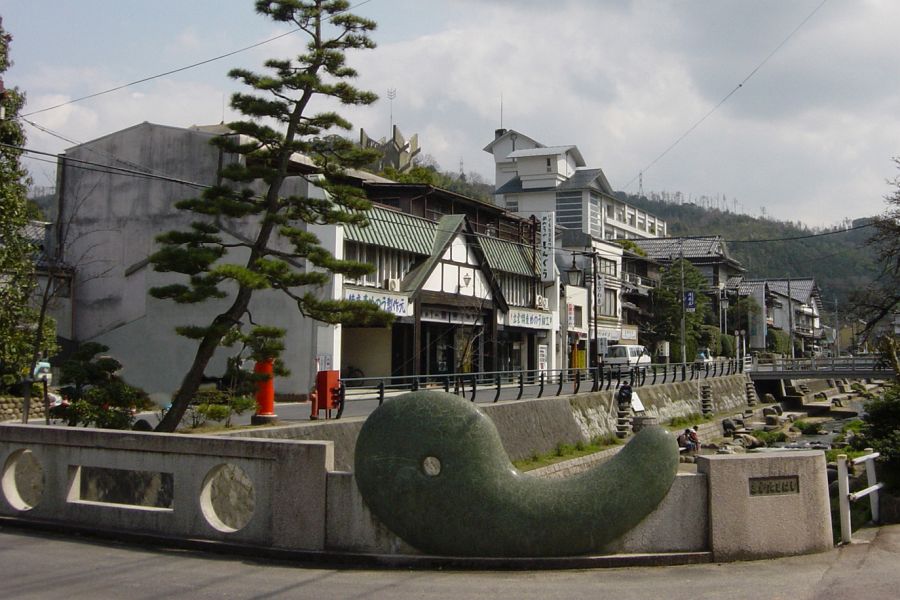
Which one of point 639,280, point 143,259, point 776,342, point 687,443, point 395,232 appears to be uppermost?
point 639,280

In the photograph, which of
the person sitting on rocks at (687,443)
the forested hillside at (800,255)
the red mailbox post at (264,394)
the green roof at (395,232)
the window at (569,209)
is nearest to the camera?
the red mailbox post at (264,394)

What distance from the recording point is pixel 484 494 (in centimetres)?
885

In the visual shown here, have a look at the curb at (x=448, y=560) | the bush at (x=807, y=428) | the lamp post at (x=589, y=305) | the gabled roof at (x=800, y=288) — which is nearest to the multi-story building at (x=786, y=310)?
the gabled roof at (x=800, y=288)

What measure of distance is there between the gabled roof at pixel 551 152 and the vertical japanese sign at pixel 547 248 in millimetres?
33917

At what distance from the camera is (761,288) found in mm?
92875

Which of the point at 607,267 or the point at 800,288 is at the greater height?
the point at 800,288

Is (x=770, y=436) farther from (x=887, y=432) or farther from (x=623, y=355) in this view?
(x=887, y=432)

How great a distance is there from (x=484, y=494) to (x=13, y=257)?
2223 cm

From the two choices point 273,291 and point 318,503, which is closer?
point 318,503

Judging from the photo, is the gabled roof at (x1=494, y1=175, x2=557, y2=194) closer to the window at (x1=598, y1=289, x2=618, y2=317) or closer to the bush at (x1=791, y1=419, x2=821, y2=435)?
the window at (x1=598, y1=289, x2=618, y2=317)

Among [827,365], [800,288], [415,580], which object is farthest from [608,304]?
[800,288]

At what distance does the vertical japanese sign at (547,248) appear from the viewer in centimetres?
4931

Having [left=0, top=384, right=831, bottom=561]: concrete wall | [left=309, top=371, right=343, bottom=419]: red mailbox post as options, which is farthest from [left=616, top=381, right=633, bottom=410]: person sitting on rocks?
[left=0, top=384, right=831, bottom=561]: concrete wall

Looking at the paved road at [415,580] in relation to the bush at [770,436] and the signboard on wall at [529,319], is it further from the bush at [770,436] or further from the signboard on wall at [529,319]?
the signboard on wall at [529,319]
